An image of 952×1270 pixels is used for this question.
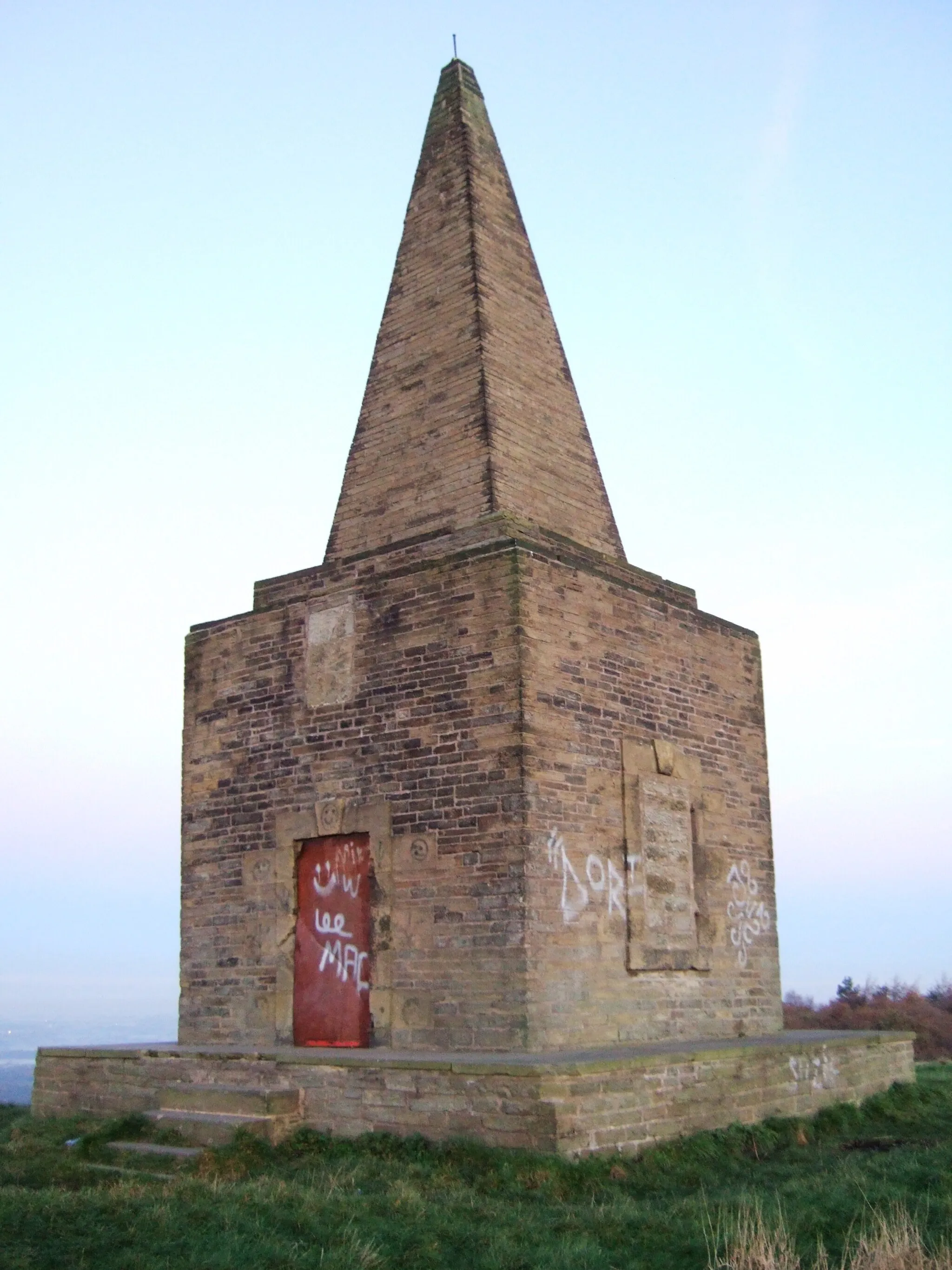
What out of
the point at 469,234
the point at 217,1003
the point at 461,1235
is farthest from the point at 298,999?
the point at 469,234

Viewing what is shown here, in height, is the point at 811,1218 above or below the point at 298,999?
below

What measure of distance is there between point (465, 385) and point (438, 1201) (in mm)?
8162

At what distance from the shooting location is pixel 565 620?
11969 millimetres

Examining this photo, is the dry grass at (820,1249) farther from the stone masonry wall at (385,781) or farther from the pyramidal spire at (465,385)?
the pyramidal spire at (465,385)

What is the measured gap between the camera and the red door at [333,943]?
11992 millimetres

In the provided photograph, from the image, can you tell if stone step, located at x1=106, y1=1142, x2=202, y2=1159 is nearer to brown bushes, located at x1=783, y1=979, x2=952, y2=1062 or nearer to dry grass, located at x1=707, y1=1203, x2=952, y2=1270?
dry grass, located at x1=707, y1=1203, x2=952, y2=1270

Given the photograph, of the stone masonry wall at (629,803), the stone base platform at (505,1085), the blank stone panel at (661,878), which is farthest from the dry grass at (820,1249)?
the blank stone panel at (661,878)

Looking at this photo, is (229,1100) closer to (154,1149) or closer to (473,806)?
(154,1149)

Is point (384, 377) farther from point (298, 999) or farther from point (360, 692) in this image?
point (298, 999)

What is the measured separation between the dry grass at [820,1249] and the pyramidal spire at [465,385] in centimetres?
694

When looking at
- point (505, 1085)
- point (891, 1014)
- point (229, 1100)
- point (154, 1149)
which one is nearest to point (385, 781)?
point (229, 1100)

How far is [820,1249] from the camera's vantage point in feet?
21.5

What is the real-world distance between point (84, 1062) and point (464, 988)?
465 cm

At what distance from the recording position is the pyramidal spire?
13.2m
